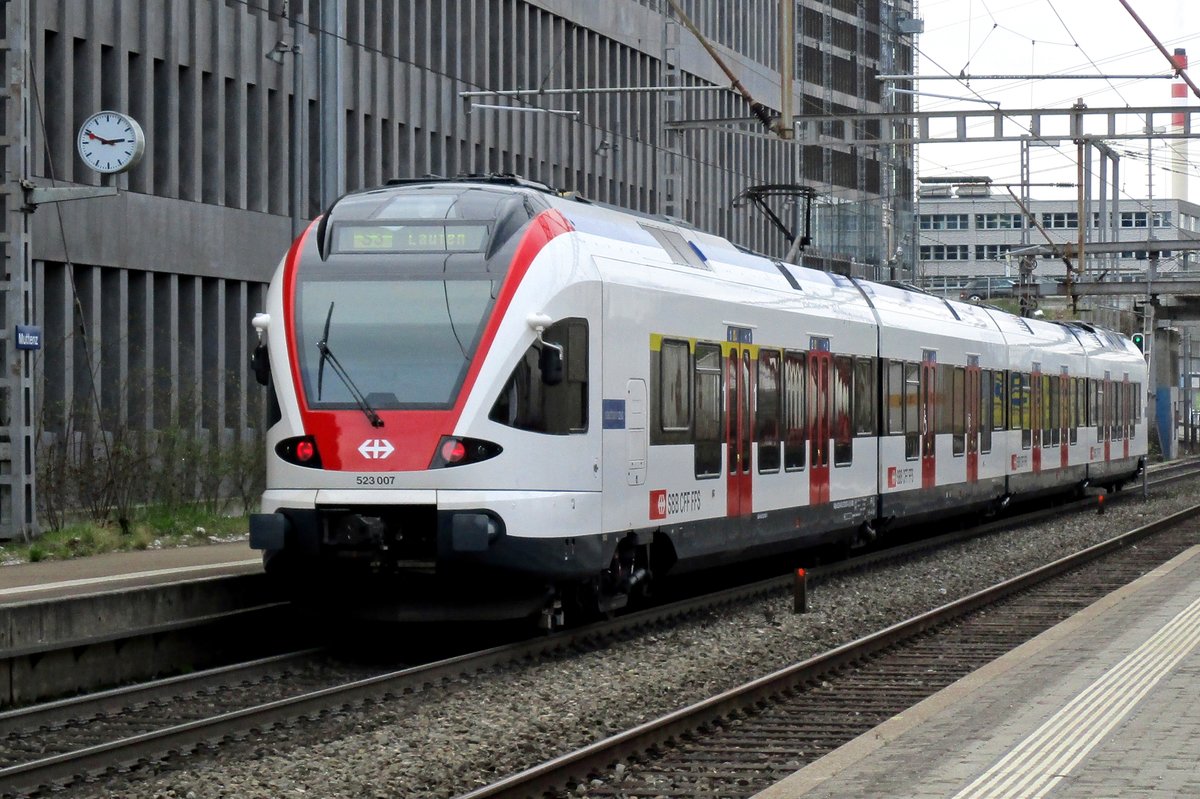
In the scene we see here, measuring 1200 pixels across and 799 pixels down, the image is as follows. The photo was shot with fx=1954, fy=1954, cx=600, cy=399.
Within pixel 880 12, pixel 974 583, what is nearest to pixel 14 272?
pixel 974 583

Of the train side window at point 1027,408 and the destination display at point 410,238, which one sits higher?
the destination display at point 410,238

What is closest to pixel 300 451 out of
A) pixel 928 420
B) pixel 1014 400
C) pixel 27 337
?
pixel 27 337

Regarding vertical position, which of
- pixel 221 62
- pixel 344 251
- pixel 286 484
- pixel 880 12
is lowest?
pixel 286 484

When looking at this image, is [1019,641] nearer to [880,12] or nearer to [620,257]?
[620,257]

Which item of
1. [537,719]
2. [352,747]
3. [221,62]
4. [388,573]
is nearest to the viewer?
[352,747]

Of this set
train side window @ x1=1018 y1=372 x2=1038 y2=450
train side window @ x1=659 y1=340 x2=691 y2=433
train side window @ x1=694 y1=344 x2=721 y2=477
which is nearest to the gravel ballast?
train side window @ x1=694 y1=344 x2=721 y2=477

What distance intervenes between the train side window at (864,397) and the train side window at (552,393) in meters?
8.22

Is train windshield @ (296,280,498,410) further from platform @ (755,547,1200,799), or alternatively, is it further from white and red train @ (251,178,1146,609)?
platform @ (755,547,1200,799)

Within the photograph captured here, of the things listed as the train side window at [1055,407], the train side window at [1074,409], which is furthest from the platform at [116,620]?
the train side window at [1074,409]

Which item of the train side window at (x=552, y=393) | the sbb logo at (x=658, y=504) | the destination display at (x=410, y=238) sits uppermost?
the destination display at (x=410, y=238)

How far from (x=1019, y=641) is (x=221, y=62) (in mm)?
22816

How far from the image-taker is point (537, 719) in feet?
38.7

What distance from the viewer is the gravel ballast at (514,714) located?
9.82 meters

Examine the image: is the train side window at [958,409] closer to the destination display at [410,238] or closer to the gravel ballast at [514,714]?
the gravel ballast at [514,714]
